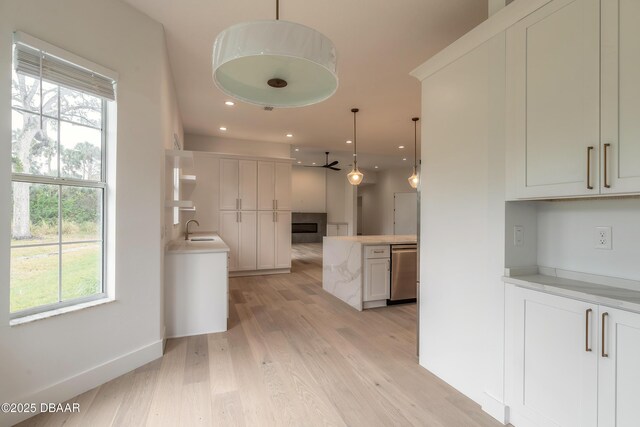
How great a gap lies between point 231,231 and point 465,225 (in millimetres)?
4684

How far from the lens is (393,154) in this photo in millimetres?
8305

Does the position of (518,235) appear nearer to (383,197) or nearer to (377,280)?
(377,280)

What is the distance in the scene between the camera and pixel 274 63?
1.26 meters

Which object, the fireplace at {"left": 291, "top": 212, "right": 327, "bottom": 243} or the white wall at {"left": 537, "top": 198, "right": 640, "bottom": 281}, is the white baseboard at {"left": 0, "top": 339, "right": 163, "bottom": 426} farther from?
the fireplace at {"left": 291, "top": 212, "right": 327, "bottom": 243}

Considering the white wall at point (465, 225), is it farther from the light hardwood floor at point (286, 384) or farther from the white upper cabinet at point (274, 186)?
the white upper cabinet at point (274, 186)

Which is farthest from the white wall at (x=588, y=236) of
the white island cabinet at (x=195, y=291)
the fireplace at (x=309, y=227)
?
the fireplace at (x=309, y=227)

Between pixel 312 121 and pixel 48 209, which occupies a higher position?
pixel 312 121

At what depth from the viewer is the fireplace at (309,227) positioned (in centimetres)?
1214

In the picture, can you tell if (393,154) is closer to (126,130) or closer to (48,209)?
(126,130)

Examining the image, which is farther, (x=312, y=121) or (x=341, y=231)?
(x=341, y=231)

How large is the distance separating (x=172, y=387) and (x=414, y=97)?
13.5 ft

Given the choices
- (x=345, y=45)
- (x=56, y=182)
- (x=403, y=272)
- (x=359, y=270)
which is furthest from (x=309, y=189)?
(x=56, y=182)

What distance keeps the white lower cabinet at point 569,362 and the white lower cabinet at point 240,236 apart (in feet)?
16.0

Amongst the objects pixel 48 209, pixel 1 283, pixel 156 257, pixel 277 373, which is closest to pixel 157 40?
pixel 48 209
